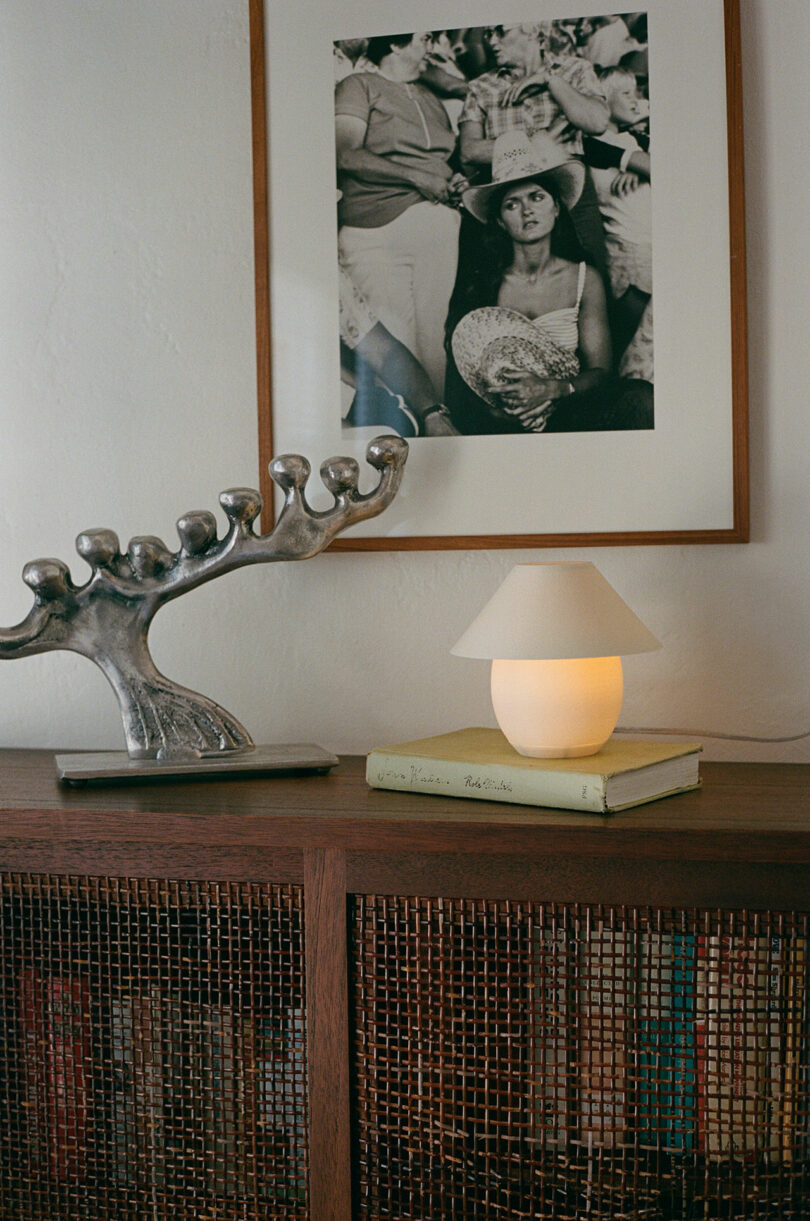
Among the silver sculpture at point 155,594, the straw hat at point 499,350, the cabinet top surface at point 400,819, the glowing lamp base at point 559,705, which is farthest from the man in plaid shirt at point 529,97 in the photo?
the cabinet top surface at point 400,819

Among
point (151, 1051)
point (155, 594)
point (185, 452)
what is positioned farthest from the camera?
point (185, 452)

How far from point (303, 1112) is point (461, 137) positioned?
3.34ft

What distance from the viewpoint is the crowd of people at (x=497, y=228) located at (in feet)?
3.94

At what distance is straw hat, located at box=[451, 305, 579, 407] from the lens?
1218mm

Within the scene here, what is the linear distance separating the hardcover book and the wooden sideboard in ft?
0.06

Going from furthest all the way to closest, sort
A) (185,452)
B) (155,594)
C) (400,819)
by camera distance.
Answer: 1. (185,452)
2. (155,594)
3. (400,819)

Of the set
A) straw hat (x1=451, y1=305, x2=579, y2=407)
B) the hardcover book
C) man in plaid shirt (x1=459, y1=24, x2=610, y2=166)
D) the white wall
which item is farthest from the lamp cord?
man in plaid shirt (x1=459, y1=24, x2=610, y2=166)

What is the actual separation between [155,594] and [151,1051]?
17.4 inches

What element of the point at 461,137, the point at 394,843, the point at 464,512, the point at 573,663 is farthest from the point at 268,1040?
the point at 461,137

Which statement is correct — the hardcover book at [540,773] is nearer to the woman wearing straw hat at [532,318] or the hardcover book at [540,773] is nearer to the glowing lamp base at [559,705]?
the glowing lamp base at [559,705]

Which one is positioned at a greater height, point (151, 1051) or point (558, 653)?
point (558, 653)

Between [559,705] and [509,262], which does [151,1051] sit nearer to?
[559,705]

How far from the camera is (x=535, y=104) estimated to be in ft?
3.99

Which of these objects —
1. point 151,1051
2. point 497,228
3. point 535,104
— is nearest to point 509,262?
point 497,228
